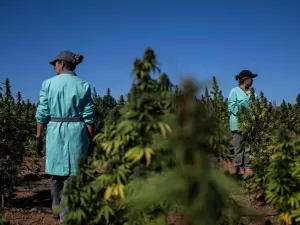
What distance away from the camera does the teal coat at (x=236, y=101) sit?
742cm

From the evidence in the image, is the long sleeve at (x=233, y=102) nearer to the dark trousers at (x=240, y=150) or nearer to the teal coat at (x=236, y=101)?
the teal coat at (x=236, y=101)

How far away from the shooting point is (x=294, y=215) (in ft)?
11.6

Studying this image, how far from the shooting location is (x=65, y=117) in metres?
4.37

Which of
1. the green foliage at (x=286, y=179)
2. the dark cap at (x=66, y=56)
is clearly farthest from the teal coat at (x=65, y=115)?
the green foliage at (x=286, y=179)

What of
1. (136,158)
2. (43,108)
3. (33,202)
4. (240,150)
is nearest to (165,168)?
(136,158)

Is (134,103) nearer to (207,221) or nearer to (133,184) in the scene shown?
(133,184)

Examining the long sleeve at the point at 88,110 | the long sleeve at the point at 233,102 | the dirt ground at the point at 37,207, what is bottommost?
the dirt ground at the point at 37,207

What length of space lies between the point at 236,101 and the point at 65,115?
13.4ft

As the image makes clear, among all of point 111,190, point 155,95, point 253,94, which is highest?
point 253,94

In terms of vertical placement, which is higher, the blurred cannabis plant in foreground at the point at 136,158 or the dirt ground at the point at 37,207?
the blurred cannabis plant in foreground at the point at 136,158

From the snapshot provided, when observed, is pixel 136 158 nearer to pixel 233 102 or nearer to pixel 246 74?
pixel 233 102

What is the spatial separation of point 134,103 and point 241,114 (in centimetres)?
474

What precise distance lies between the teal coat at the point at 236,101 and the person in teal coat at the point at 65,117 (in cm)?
375

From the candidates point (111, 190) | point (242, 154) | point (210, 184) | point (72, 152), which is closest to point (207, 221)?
point (210, 184)
